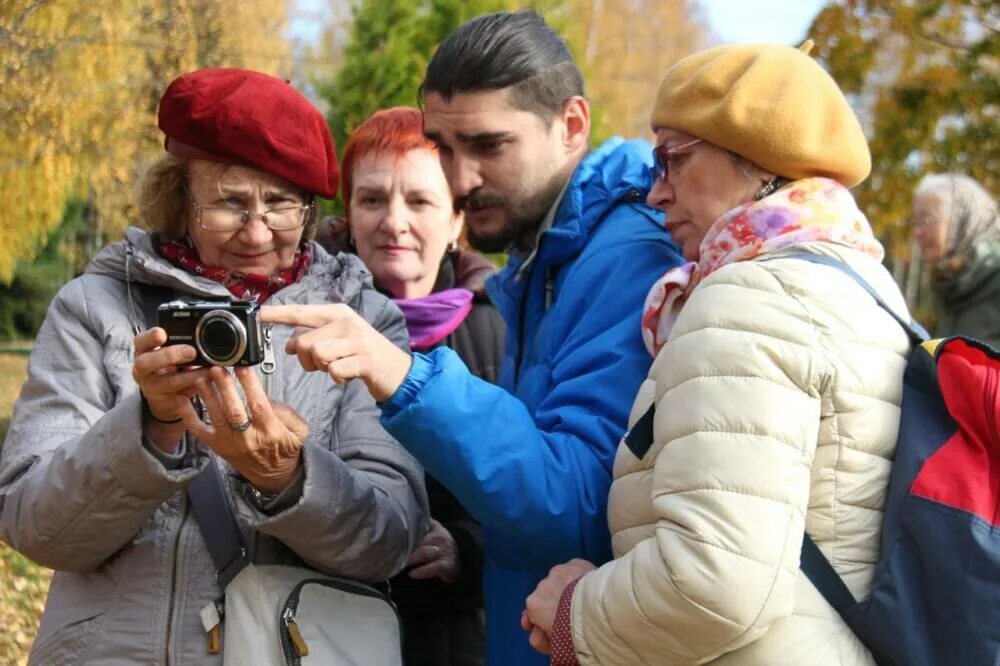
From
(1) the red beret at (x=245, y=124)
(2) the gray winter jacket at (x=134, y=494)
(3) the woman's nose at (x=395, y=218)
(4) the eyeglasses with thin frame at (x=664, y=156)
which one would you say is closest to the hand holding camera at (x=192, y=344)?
(2) the gray winter jacket at (x=134, y=494)

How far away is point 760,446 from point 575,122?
45.6 inches

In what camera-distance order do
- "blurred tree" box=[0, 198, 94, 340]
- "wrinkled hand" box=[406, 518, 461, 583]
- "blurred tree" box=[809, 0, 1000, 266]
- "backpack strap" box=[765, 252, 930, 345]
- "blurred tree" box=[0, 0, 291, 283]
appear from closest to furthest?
1. "backpack strap" box=[765, 252, 930, 345]
2. "wrinkled hand" box=[406, 518, 461, 583]
3. "blurred tree" box=[0, 0, 291, 283]
4. "blurred tree" box=[809, 0, 1000, 266]
5. "blurred tree" box=[0, 198, 94, 340]

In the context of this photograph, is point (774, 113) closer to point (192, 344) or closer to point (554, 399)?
point (554, 399)

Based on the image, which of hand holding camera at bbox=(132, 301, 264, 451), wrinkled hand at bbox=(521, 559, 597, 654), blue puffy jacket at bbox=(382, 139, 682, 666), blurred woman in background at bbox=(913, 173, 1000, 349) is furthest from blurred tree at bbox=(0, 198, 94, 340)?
wrinkled hand at bbox=(521, 559, 597, 654)

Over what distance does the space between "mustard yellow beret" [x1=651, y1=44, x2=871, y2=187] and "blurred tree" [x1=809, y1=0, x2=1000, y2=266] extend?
8470 mm

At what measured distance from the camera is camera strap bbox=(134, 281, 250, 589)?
222 cm

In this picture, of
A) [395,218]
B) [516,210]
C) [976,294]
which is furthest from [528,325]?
[976,294]

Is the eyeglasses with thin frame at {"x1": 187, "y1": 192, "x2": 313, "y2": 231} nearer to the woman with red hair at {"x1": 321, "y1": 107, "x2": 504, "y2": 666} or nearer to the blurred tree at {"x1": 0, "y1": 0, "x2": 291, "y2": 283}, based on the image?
the woman with red hair at {"x1": 321, "y1": 107, "x2": 504, "y2": 666}

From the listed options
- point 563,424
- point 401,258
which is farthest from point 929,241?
point 563,424

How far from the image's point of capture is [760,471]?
5.37 feet

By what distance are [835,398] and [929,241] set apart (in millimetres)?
4600

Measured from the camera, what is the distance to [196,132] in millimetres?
2508

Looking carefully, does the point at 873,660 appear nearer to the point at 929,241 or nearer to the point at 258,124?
the point at 258,124

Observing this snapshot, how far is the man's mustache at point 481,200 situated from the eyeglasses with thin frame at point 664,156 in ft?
1.34
